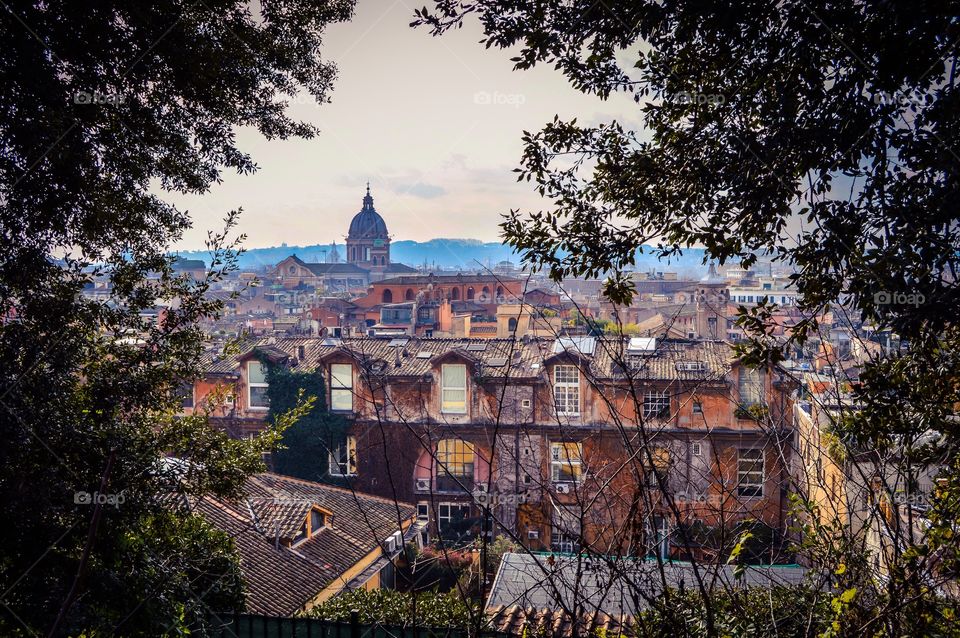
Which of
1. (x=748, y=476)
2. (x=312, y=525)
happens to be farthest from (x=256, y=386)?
(x=748, y=476)

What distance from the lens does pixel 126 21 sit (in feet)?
13.2

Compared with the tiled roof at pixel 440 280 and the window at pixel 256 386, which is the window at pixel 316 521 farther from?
the tiled roof at pixel 440 280

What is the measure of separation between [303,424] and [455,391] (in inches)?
154

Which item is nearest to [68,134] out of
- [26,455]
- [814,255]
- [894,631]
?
[26,455]

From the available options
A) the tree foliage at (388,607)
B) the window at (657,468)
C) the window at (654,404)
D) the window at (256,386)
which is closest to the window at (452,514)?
the window at (256,386)

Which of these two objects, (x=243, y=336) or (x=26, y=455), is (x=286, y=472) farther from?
(x=26, y=455)

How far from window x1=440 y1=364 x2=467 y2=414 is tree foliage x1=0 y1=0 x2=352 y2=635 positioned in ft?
41.1

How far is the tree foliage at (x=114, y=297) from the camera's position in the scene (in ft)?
11.5

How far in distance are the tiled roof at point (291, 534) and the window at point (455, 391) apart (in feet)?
13.6

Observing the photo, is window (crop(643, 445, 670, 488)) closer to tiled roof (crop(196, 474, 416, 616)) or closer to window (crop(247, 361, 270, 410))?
tiled roof (crop(196, 474, 416, 616))

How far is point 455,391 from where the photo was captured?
687 inches

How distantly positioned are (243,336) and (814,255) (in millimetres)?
3807

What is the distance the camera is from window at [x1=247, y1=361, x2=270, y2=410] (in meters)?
18.3

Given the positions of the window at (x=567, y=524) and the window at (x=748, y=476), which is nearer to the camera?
the window at (x=567, y=524)
